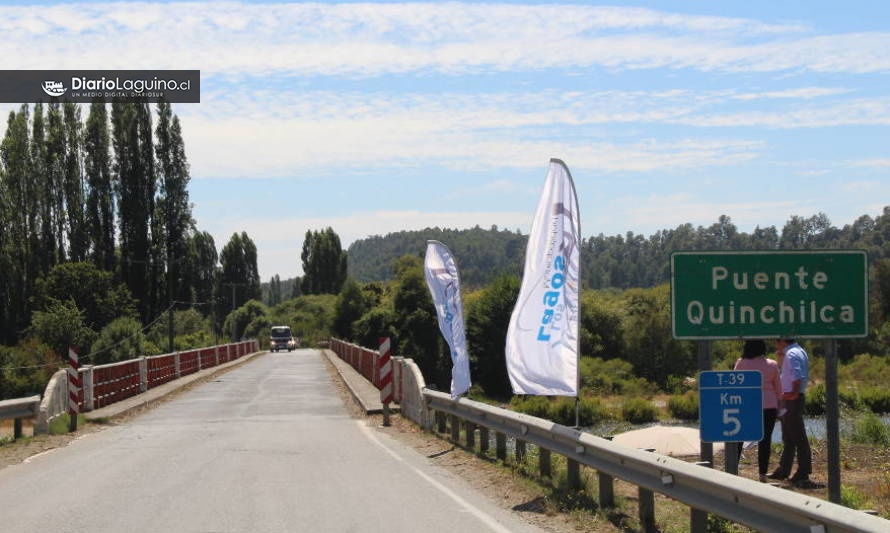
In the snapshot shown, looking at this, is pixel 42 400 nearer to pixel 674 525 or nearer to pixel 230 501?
pixel 230 501

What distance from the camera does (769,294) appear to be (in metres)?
8.27

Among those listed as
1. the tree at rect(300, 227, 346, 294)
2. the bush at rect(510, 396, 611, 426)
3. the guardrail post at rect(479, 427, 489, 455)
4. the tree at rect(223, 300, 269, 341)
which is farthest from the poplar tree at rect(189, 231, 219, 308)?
the guardrail post at rect(479, 427, 489, 455)

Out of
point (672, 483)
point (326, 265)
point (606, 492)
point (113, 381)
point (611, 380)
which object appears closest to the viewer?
point (672, 483)

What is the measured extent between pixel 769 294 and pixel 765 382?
3503 millimetres

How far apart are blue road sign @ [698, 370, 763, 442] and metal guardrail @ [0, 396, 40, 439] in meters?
12.4

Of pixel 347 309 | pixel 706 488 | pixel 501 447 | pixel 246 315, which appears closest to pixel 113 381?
pixel 501 447

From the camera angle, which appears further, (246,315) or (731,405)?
(246,315)

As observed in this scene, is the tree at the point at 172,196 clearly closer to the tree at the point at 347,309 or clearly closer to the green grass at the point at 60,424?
the tree at the point at 347,309

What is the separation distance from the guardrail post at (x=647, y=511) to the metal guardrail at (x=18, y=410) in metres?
11.6

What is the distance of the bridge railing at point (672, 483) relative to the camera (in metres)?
5.79

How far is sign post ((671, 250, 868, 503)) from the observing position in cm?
820

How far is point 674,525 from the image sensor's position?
880cm

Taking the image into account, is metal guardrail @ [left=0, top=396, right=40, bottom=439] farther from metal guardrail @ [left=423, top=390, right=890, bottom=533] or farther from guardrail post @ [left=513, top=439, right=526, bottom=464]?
metal guardrail @ [left=423, top=390, right=890, bottom=533]

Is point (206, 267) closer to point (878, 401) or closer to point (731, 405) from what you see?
point (878, 401)
